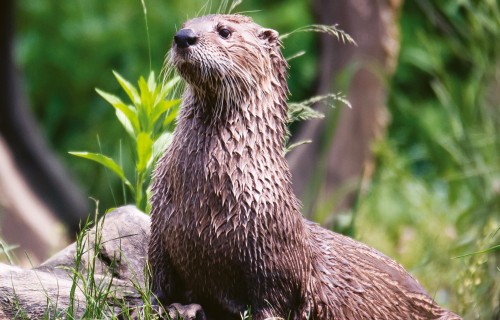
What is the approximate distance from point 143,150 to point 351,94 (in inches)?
110

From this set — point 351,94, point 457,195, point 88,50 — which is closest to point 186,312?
point 351,94

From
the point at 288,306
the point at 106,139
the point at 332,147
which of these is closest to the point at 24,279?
the point at 288,306

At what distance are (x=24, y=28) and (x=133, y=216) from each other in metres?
7.17

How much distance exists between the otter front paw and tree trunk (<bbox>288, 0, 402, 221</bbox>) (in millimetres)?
2936

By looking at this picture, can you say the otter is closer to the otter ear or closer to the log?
the otter ear

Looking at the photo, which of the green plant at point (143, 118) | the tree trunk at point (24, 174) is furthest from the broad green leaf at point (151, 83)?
the tree trunk at point (24, 174)

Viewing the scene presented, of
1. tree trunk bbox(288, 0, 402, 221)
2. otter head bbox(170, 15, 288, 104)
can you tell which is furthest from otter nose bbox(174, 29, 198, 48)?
tree trunk bbox(288, 0, 402, 221)

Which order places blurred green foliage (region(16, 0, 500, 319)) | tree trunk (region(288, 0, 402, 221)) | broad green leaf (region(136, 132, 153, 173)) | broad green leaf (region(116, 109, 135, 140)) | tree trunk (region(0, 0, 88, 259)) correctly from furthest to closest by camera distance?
1. tree trunk (region(0, 0, 88, 259))
2. tree trunk (region(288, 0, 402, 221))
3. blurred green foliage (region(16, 0, 500, 319))
4. broad green leaf (region(116, 109, 135, 140))
5. broad green leaf (region(136, 132, 153, 173))

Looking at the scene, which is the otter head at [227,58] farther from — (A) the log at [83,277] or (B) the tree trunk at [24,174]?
(B) the tree trunk at [24,174]

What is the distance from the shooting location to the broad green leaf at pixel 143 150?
311 centimetres

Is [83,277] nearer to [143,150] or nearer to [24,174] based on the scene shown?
[143,150]

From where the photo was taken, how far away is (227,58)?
2572mm

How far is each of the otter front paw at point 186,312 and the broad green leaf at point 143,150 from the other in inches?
26.3

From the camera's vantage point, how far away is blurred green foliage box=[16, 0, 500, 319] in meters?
4.89
